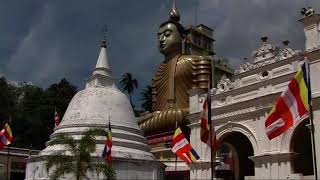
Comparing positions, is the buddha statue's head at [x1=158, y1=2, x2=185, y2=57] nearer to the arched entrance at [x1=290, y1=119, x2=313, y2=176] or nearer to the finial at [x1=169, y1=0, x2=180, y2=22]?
the finial at [x1=169, y1=0, x2=180, y2=22]

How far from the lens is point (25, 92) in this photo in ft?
240

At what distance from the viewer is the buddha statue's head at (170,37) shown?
57625 millimetres

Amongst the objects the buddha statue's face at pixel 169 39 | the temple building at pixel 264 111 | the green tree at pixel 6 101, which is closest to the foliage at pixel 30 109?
the green tree at pixel 6 101

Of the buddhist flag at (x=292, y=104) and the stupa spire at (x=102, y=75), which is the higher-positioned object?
the stupa spire at (x=102, y=75)

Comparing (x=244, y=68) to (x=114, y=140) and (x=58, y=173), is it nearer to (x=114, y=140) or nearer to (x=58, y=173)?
(x=114, y=140)

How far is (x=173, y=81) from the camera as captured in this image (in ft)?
175

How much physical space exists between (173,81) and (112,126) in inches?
765

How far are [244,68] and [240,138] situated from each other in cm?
696

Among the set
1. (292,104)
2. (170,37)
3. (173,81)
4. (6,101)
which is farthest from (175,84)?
(292,104)

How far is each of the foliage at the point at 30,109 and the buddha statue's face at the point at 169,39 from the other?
19.7 metres

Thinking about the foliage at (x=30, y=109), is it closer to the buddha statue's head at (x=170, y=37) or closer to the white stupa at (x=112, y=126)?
the buddha statue's head at (x=170, y=37)

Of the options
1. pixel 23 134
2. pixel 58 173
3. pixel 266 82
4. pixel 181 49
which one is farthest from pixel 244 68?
pixel 23 134

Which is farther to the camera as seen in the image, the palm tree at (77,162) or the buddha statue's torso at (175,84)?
the buddha statue's torso at (175,84)

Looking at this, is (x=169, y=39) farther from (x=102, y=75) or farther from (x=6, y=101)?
(x=6, y=101)
